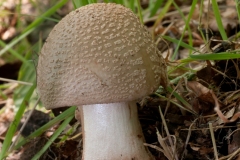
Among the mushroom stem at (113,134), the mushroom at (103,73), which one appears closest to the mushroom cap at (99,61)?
the mushroom at (103,73)

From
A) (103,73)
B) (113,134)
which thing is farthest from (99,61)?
(113,134)

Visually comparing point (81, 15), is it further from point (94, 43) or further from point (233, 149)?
point (233, 149)

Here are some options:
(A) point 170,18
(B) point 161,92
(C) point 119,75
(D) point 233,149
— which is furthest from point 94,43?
(A) point 170,18

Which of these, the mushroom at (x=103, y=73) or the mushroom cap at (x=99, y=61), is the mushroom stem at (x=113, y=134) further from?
the mushroom cap at (x=99, y=61)

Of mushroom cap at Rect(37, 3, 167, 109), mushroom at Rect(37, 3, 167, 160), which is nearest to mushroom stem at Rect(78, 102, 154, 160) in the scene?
mushroom at Rect(37, 3, 167, 160)

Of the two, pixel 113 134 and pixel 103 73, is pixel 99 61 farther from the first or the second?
pixel 113 134
